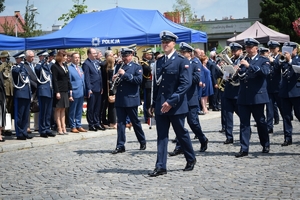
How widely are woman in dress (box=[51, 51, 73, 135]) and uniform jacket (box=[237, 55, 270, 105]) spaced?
5402 millimetres

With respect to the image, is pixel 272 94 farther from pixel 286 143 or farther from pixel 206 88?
pixel 206 88

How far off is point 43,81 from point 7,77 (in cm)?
88

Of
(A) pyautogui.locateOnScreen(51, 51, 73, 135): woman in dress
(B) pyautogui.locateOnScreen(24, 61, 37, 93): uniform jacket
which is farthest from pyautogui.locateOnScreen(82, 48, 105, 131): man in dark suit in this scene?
(B) pyautogui.locateOnScreen(24, 61, 37, 93): uniform jacket

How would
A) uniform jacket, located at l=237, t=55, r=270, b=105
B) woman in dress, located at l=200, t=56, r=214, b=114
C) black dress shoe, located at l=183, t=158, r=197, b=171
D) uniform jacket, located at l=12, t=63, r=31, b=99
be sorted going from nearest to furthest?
black dress shoe, located at l=183, t=158, r=197, b=171 → uniform jacket, located at l=237, t=55, r=270, b=105 → uniform jacket, located at l=12, t=63, r=31, b=99 → woman in dress, located at l=200, t=56, r=214, b=114

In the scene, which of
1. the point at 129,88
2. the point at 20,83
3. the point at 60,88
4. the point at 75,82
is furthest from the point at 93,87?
the point at 129,88

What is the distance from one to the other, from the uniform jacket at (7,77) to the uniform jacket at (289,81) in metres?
6.52

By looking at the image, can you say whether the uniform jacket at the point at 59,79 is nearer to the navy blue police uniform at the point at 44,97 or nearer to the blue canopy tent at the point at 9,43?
the navy blue police uniform at the point at 44,97

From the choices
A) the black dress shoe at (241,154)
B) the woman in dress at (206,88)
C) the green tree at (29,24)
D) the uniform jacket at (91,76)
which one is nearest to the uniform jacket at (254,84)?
the black dress shoe at (241,154)

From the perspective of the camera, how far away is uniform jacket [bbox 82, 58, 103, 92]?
1608 cm

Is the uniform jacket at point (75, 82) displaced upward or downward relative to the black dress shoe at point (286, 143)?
upward

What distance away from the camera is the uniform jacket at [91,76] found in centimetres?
1608

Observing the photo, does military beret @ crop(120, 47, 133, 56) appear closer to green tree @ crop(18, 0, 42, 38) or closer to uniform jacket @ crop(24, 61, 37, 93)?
uniform jacket @ crop(24, 61, 37, 93)

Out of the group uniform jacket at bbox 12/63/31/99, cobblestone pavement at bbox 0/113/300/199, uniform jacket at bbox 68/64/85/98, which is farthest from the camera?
uniform jacket at bbox 68/64/85/98

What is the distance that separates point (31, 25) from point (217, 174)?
109 feet
